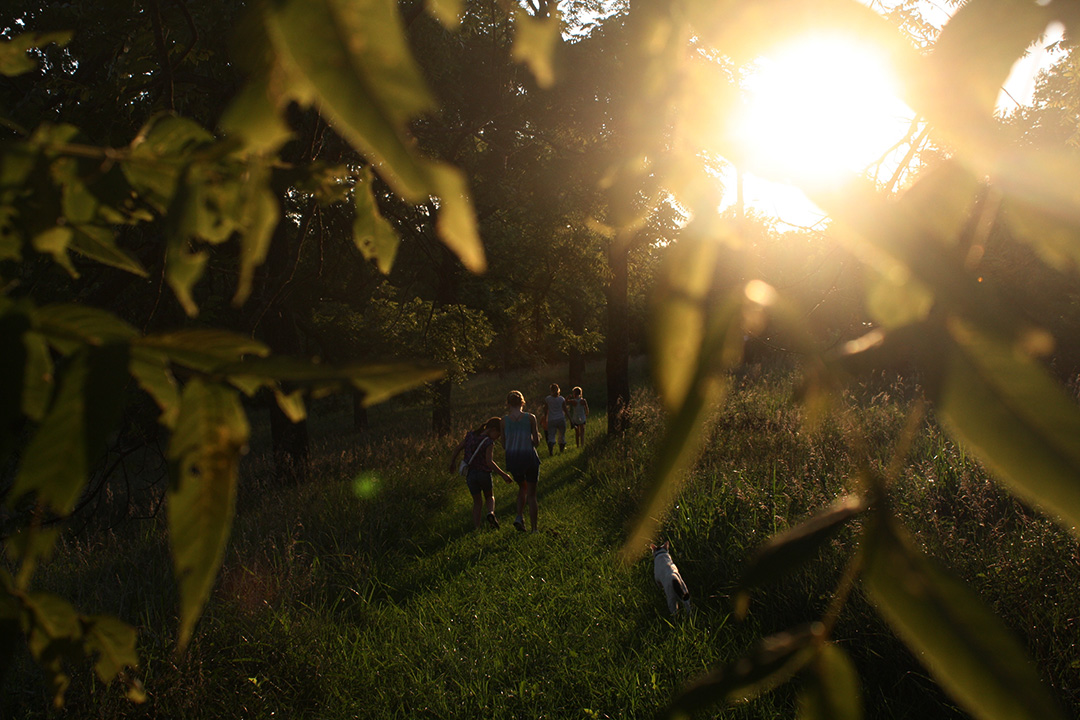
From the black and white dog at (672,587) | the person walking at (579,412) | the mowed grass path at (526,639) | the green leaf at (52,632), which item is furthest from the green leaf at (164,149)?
the person walking at (579,412)

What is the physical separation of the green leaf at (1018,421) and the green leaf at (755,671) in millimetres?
204

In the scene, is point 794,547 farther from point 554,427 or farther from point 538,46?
point 554,427

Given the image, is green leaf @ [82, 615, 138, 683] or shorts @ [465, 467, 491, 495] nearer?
green leaf @ [82, 615, 138, 683]

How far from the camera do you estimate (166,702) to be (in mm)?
3891

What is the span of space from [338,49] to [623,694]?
452cm

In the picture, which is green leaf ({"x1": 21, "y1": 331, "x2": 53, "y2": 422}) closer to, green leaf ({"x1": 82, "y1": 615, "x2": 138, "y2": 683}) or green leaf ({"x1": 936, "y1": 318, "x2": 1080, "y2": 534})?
green leaf ({"x1": 82, "y1": 615, "x2": 138, "y2": 683})

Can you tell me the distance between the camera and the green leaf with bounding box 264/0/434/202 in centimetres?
36

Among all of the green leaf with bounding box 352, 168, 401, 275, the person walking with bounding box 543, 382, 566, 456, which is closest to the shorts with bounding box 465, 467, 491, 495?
the person walking with bounding box 543, 382, 566, 456

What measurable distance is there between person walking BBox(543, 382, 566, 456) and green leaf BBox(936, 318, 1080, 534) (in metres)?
13.2

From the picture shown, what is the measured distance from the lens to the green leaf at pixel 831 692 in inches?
19.4

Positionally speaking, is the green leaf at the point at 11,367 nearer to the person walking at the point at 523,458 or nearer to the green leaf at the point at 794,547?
the green leaf at the point at 794,547

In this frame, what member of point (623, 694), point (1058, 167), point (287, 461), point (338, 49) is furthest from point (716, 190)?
point (287, 461)

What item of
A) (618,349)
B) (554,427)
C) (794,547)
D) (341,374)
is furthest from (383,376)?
(554,427)

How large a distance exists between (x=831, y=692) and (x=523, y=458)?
7874 millimetres
